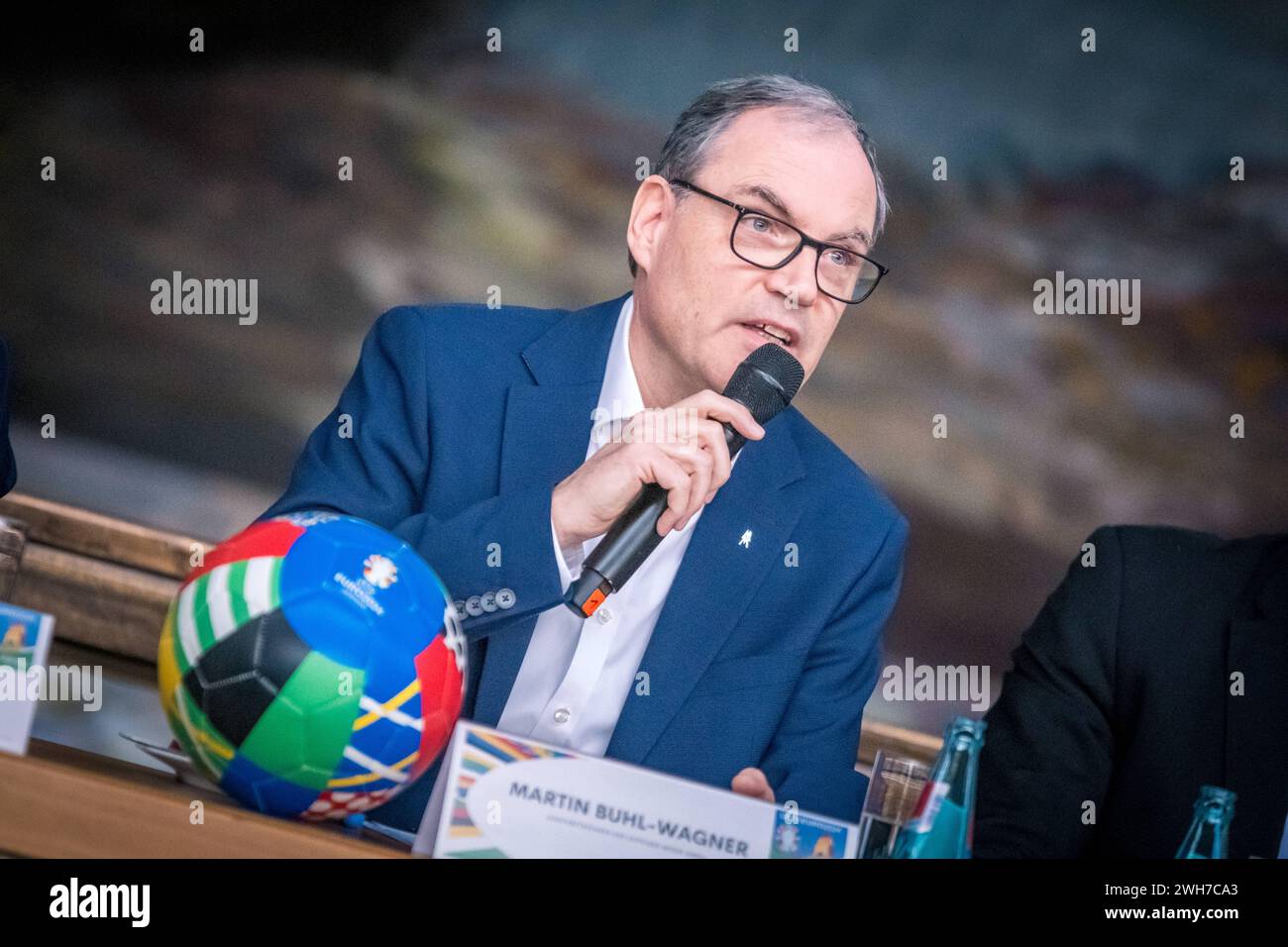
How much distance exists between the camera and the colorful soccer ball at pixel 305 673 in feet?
4.20

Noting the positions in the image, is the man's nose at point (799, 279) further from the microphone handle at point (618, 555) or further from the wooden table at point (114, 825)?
the wooden table at point (114, 825)

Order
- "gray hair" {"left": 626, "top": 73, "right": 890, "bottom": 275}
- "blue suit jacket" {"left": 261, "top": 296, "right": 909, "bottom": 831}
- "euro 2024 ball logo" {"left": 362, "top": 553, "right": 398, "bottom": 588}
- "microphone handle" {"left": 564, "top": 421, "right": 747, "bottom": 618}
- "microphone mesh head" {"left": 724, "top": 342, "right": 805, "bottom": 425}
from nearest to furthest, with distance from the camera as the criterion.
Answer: "euro 2024 ball logo" {"left": 362, "top": 553, "right": 398, "bottom": 588} → "microphone handle" {"left": 564, "top": 421, "right": 747, "bottom": 618} → "microphone mesh head" {"left": 724, "top": 342, "right": 805, "bottom": 425} → "blue suit jacket" {"left": 261, "top": 296, "right": 909, "bottom": 831} → "gray hair" {"left": 626, "top": 73, "right": 890, "bottom": 275}

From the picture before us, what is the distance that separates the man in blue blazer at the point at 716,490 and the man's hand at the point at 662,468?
0.38 feet

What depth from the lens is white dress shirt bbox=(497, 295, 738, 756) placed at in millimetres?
2020

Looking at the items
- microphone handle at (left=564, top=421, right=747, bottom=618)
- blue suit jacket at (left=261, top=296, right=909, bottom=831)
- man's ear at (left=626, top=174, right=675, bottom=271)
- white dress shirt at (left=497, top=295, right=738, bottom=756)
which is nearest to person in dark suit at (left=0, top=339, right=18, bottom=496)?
blue suit jacket at (left=261, top=296, right=909, bottom=831)

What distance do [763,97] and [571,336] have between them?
19.2 inches

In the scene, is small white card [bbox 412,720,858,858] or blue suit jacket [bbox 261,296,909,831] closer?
small white card [bbox 412,720,858,858]

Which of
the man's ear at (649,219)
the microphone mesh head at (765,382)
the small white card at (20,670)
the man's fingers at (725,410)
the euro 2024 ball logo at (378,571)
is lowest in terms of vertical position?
the small white card at (20,670)

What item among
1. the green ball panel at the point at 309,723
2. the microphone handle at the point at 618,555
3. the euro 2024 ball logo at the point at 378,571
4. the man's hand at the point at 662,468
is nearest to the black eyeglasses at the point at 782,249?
the man's hand at the point at 662,468

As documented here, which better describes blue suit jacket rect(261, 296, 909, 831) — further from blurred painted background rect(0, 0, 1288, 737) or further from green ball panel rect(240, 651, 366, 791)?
blurred painted background rect(0, 0, 1288, 737)

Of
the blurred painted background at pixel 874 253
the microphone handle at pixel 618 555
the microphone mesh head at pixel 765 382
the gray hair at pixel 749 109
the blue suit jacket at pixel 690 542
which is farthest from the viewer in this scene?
the blurred painted background at pixel 874 253

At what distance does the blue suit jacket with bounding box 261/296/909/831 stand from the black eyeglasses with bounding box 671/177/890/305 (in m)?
0.31

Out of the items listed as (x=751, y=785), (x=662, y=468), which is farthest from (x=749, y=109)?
(x=751, y=785)
